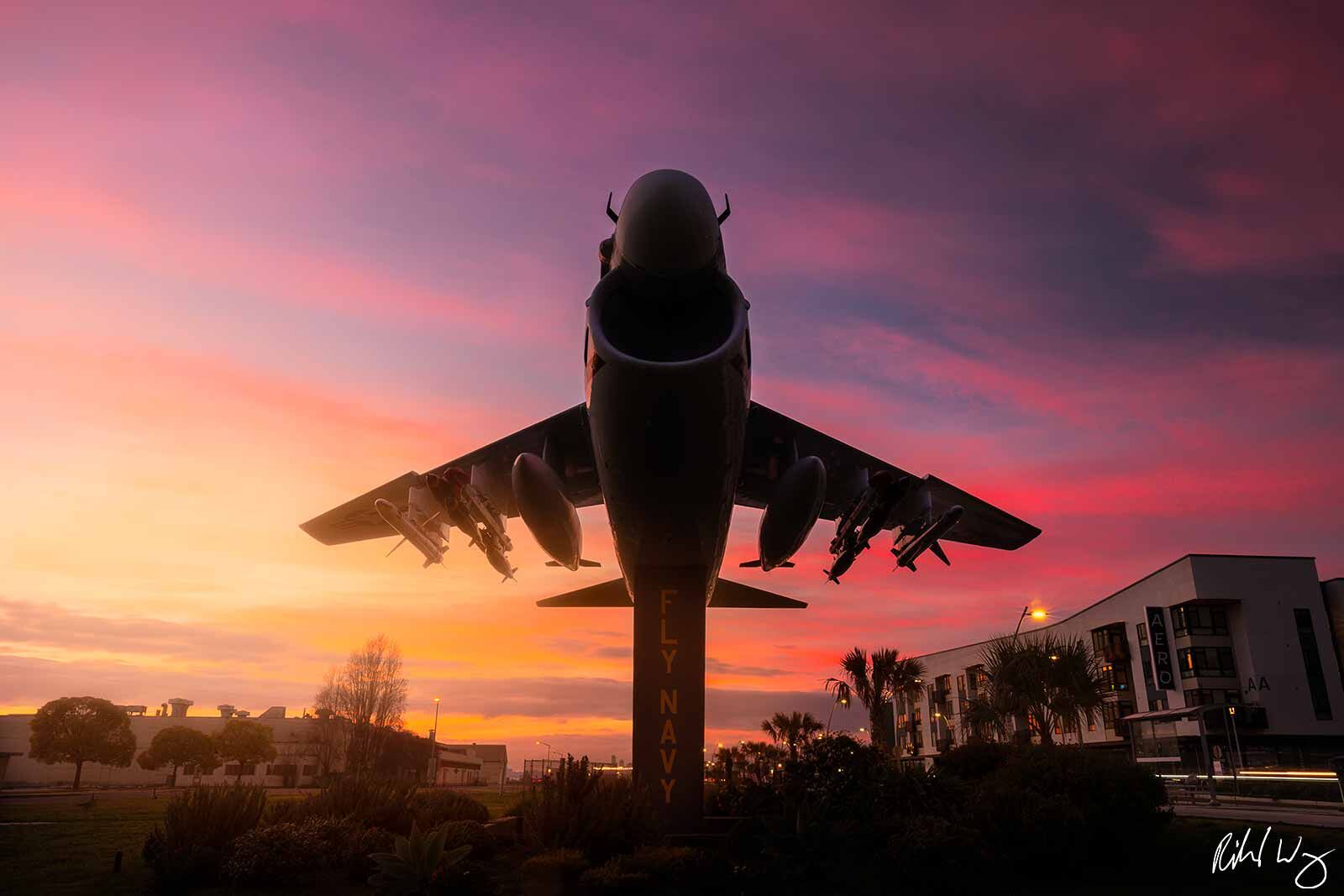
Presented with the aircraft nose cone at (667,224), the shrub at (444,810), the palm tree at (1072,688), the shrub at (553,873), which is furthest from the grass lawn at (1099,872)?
the palm tree at (1072,688)

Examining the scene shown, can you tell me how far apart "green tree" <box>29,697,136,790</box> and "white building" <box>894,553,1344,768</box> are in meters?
68.3

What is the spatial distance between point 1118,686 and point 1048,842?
63915 mm

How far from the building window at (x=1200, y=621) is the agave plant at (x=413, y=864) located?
68414mm

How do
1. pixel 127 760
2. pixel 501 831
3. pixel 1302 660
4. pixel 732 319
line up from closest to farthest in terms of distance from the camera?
pixel 732 319, pixel 501 831, pixel 1302 660, pixel 127 760

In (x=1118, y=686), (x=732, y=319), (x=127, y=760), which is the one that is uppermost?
(x=732, y=319)

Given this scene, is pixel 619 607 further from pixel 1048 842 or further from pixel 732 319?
pixel 732 319

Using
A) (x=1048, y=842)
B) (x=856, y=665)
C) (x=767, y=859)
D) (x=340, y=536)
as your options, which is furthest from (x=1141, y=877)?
(x=856, y=665)

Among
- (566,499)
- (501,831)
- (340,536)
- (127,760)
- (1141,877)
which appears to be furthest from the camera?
(127,760)

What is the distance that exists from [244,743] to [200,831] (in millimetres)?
72100

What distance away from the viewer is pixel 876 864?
42.9ft

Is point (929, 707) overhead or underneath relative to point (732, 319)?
underneath

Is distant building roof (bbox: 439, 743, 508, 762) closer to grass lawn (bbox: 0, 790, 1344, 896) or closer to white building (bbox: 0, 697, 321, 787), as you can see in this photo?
white building (bbox: 0, 697, 321, 787)

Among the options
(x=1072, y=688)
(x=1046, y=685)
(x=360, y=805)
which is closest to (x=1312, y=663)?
(x=1072, y=688)
